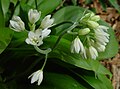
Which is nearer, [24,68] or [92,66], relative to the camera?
[92,66]

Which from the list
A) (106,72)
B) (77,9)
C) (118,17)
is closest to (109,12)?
(118,17)

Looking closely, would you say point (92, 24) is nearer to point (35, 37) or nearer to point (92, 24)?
point (92, 24)

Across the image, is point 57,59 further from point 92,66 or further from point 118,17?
point 118,17

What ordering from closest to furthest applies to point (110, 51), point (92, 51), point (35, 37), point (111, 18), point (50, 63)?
point (35, 37) < point (92, 51) < point (50, 63) < point (110, 51) < point (111, 18)

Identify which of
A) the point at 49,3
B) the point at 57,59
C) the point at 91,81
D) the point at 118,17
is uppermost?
the point at 49,3

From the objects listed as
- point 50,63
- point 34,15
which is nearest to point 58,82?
point 50,63

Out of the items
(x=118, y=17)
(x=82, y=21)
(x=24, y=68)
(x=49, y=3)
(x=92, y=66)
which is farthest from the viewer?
(x=118, y=17)

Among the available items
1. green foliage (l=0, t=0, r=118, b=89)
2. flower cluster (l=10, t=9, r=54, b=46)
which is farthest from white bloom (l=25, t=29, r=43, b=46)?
green foliage (l=0, t=0, r=118, b=89)

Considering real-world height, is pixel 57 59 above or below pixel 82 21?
below

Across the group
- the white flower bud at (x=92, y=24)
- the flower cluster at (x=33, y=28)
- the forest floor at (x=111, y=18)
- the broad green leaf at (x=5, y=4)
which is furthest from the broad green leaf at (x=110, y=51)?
the forest floor at (x=111, y=18)
